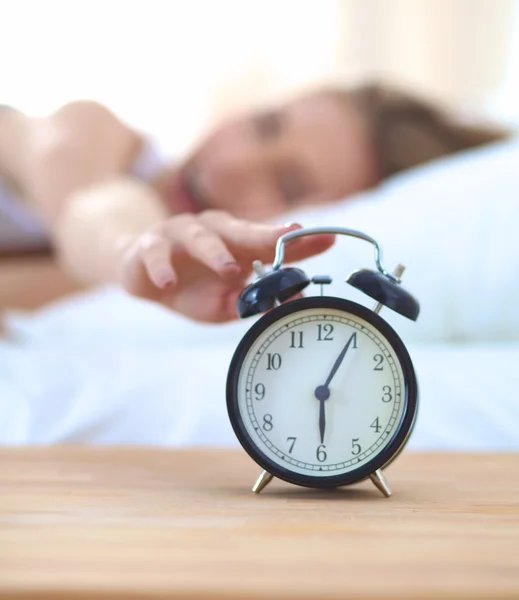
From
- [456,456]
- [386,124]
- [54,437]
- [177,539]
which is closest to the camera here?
[177,539]

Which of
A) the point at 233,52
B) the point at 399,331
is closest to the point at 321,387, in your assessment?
the point at 399,331

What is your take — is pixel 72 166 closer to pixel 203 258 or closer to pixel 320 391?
pixel 203 258

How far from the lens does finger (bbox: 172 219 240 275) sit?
0.75 m

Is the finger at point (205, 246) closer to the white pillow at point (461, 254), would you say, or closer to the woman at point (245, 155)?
the white pillow at point (461, 254)

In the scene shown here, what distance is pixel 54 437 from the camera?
102 centimetres

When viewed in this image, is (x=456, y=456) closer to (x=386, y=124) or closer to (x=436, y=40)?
(x=386, y=124)

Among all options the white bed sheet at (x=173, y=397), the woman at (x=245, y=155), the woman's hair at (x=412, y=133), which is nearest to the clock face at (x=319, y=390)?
the white bed sheet at (x=173, y=397)

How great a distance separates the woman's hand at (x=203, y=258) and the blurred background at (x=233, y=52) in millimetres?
1583

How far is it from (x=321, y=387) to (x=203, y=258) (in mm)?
189

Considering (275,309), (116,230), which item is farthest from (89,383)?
(275,309)

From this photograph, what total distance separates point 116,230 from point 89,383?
0.90ft

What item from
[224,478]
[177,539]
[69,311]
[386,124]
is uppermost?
[386,124]

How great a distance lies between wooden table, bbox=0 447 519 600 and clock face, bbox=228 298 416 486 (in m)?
0.03

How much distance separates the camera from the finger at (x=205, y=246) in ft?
2.44
